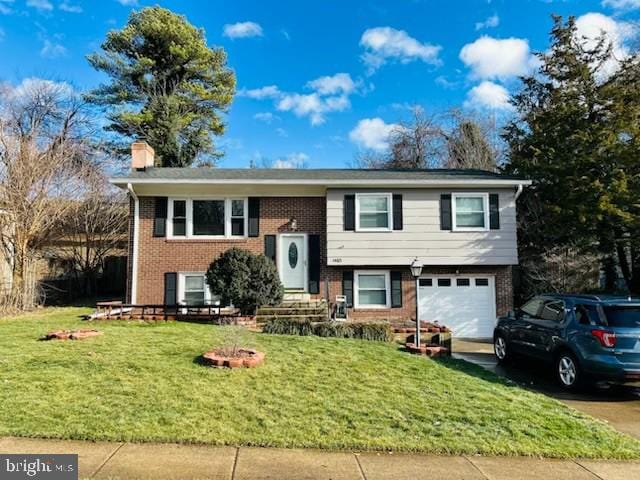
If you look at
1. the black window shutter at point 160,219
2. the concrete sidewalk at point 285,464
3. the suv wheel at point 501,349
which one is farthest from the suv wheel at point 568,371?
the black window shutter at point 160,219

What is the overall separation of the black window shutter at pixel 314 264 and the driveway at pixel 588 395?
221 inches

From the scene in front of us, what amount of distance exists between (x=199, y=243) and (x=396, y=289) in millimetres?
6831

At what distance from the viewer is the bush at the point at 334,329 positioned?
9914mm

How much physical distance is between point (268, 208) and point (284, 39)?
30.8ft

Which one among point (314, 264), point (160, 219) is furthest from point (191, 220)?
point (314, 264)

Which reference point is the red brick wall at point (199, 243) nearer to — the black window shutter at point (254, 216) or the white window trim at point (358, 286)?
the black window shutter at point (254, 216)

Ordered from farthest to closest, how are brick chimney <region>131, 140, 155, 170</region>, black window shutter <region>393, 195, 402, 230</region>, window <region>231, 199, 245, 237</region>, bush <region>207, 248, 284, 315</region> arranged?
brick chimney <region>131, 140, 155, 170</region>
window <region>231, 199, 245, 237</region>
black window shutter <region>393, 195, 402, 230</region>
bush <region>207, 248, 284, 315</region>

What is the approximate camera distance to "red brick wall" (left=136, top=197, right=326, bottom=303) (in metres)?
14.0

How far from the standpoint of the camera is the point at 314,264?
1435 cm

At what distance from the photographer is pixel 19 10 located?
15.5 m

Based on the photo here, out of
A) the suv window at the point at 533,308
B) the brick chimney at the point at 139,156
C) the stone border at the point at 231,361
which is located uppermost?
the brick chimney at the point at 139,156

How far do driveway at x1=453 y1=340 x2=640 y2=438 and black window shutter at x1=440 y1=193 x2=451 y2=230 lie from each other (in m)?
5.23

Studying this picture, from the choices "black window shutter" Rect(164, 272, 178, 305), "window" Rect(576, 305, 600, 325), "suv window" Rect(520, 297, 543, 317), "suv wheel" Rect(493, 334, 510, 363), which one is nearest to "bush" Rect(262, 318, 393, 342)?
"suv wheel" Rect(493, 334, 510, 363)

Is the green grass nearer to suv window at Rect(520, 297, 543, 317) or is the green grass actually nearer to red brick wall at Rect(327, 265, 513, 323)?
suv window at Rect(520, 297, 543, 317)
